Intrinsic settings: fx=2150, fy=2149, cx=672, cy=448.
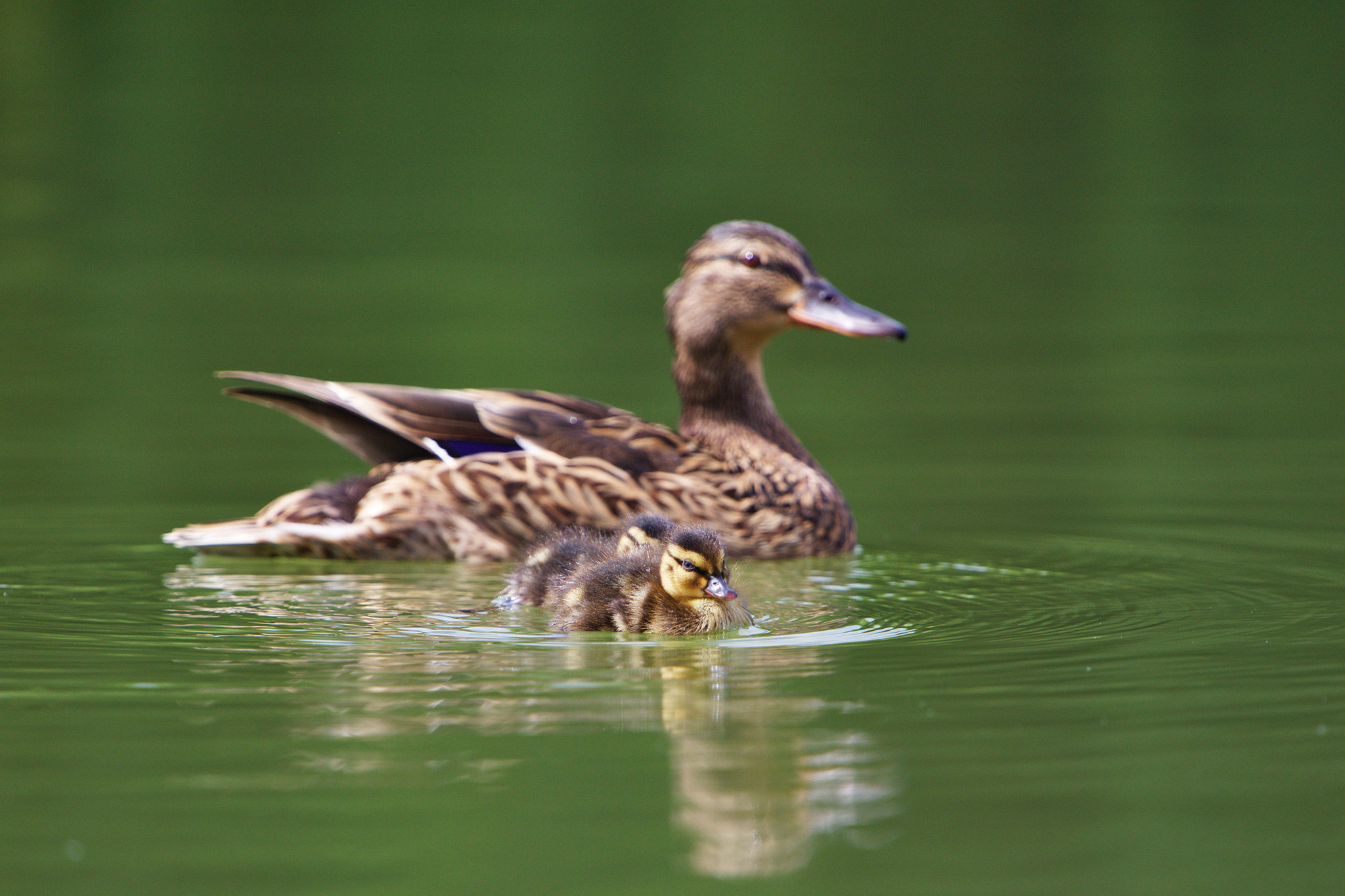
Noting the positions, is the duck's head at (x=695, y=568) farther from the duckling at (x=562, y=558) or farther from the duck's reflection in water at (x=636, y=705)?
the duckling at (x=562, y=558)

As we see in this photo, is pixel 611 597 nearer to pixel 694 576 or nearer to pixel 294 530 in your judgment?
pixel 694 576

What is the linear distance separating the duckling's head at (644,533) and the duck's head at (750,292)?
73.5 inches

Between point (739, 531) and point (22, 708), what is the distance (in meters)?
3.18

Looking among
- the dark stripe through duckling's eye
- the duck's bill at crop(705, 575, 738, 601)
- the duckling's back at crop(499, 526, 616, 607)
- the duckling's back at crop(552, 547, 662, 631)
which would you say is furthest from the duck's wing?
the duck's bill at crop(705, 575, 738, 601)

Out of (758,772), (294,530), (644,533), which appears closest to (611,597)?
(644,533)

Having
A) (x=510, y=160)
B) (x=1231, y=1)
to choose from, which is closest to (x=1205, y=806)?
(x=510, y=160)

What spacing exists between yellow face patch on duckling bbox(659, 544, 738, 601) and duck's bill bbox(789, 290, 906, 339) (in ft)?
7.76

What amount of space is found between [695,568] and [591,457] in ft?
6.23

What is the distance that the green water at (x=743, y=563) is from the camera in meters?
4.06

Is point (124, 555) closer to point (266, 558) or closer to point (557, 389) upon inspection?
point (266, 558)

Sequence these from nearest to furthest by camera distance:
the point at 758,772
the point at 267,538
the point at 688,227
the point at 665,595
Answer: the point at 758,772, the point at 665,595, the point at 267,538, the point at 688,227

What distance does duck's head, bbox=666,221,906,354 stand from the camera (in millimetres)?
8109

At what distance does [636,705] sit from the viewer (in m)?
4.98

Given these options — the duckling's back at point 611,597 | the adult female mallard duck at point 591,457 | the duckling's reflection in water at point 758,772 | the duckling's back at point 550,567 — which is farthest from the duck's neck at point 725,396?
the duckling's reflection in water at point 758,772
